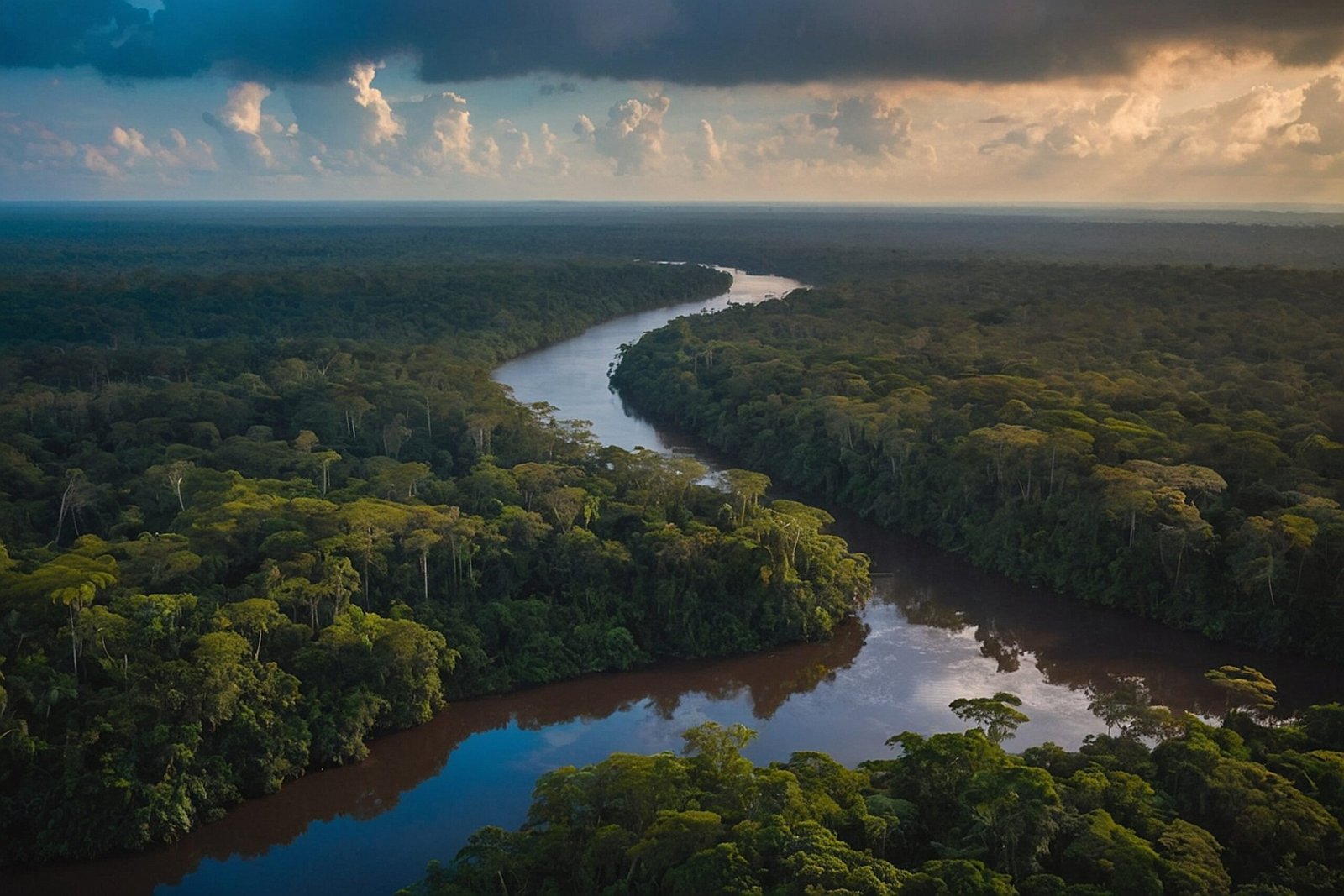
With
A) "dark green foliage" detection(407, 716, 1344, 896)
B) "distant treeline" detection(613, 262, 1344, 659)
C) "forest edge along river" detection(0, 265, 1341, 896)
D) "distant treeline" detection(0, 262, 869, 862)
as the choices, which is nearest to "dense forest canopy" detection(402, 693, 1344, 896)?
"dark green foliage" detection(407, 716, 1344, 896)

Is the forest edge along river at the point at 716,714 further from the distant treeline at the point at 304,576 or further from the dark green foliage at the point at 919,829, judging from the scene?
the dark green foliage at the point at 919,829

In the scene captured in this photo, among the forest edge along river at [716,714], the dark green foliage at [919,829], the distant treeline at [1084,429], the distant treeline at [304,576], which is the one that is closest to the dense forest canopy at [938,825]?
the dark green foliage at [919,829]

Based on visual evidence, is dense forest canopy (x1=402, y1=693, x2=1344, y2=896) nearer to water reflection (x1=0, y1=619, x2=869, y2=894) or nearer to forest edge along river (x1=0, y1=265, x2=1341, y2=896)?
forest edge along river (x1=0, y1=265, x2=1341, y2=896)

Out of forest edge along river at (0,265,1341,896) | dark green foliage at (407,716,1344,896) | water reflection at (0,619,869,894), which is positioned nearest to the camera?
dark green foliage at (407,716,1344,896)

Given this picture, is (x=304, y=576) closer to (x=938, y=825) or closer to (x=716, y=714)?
(x=716, y=714)

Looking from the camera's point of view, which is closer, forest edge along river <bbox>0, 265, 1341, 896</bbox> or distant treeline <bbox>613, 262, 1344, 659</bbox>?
forest edge along river <bbox>0, 265, 1341, 896</bbox>
